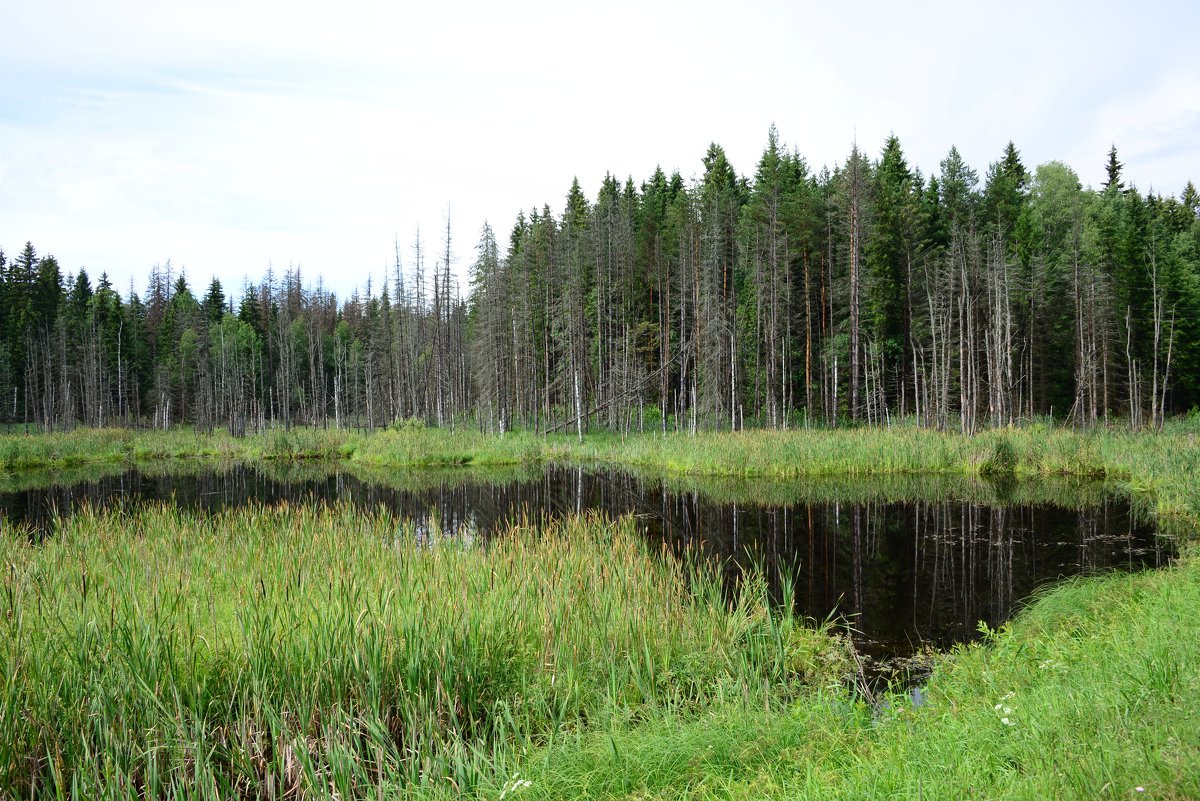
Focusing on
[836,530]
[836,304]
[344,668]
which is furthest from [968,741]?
[836,304]

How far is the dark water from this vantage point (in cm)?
905

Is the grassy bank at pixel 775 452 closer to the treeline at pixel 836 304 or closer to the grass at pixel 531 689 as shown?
the treeline at pixel 836 304

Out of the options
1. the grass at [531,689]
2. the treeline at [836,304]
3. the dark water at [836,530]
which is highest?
the treeline at [836,304]

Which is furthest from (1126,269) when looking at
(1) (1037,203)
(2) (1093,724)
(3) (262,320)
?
(3) (262,320)

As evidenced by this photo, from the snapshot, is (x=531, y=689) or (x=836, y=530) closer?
(x=531, y=689)

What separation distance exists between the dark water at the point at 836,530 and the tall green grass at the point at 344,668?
2.28 meters

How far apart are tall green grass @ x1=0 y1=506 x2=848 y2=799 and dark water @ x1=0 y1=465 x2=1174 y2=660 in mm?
2282

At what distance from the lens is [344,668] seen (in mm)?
4871

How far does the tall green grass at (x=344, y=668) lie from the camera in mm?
4152

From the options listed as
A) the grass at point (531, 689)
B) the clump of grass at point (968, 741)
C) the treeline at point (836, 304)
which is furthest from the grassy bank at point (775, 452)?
the grass at point (531, 689)

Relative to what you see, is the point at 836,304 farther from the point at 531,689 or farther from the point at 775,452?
the point at 531,689

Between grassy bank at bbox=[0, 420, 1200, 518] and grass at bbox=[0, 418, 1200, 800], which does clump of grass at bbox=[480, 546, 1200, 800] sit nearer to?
grass at bbox=[0, 418, 1200, 800]

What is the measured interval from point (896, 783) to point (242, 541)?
844 centimetres

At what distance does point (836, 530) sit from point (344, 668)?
438 inches
